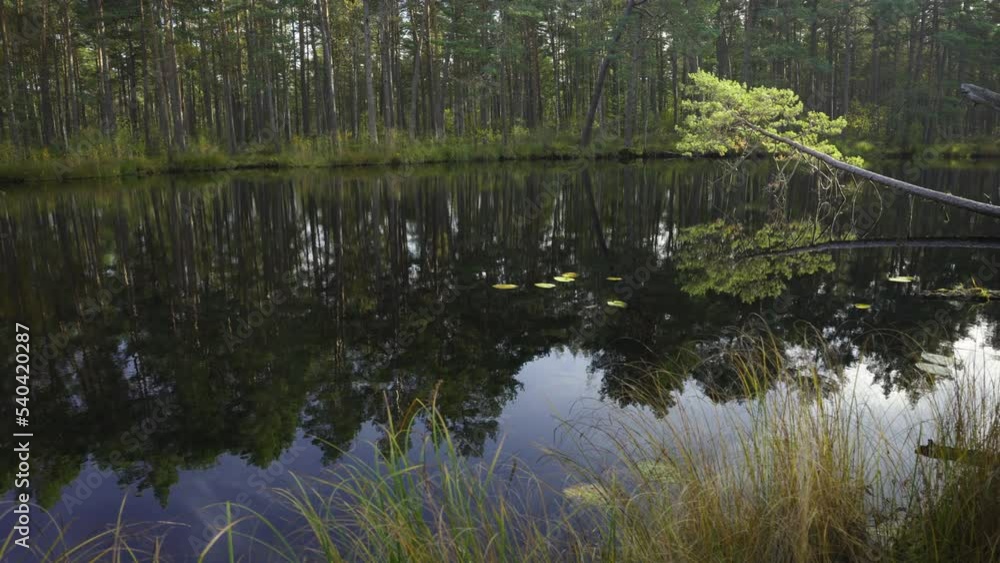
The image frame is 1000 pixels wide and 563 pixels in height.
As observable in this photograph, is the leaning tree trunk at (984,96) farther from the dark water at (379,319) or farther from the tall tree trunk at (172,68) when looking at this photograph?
the tall tree trunk at (172,68)

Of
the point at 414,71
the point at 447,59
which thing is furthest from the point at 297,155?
the point at 447,59

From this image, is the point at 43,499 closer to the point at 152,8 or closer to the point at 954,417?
the point at 954,417

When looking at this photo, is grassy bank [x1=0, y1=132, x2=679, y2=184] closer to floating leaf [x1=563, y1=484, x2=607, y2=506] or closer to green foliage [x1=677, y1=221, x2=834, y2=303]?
green foliage [x1=677, y1=221, x2=834, y2=303]

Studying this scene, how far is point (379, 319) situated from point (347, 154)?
23.4 meters

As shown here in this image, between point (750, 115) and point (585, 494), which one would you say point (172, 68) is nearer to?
point (750, 115)

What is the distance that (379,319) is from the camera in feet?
21.6

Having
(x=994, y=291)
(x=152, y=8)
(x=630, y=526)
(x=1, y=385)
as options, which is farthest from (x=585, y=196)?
(x=152, y=8)

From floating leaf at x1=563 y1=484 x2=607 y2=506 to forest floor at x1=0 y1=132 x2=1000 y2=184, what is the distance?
25.9 metres

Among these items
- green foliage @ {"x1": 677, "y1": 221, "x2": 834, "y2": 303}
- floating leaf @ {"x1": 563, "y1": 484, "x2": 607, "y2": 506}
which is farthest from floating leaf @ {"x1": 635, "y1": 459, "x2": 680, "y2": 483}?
green foliage @ {"x1": 677, "y1": 221, "x2": 834, "y2": 303}

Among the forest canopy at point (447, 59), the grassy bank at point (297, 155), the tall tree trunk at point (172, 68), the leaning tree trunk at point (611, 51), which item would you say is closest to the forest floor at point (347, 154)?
the grassy bank at point (297, 155)

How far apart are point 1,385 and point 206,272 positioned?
157 inches

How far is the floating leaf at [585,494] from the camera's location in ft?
8.23

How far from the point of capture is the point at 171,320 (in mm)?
6527

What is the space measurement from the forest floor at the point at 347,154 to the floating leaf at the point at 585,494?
85.1ft
